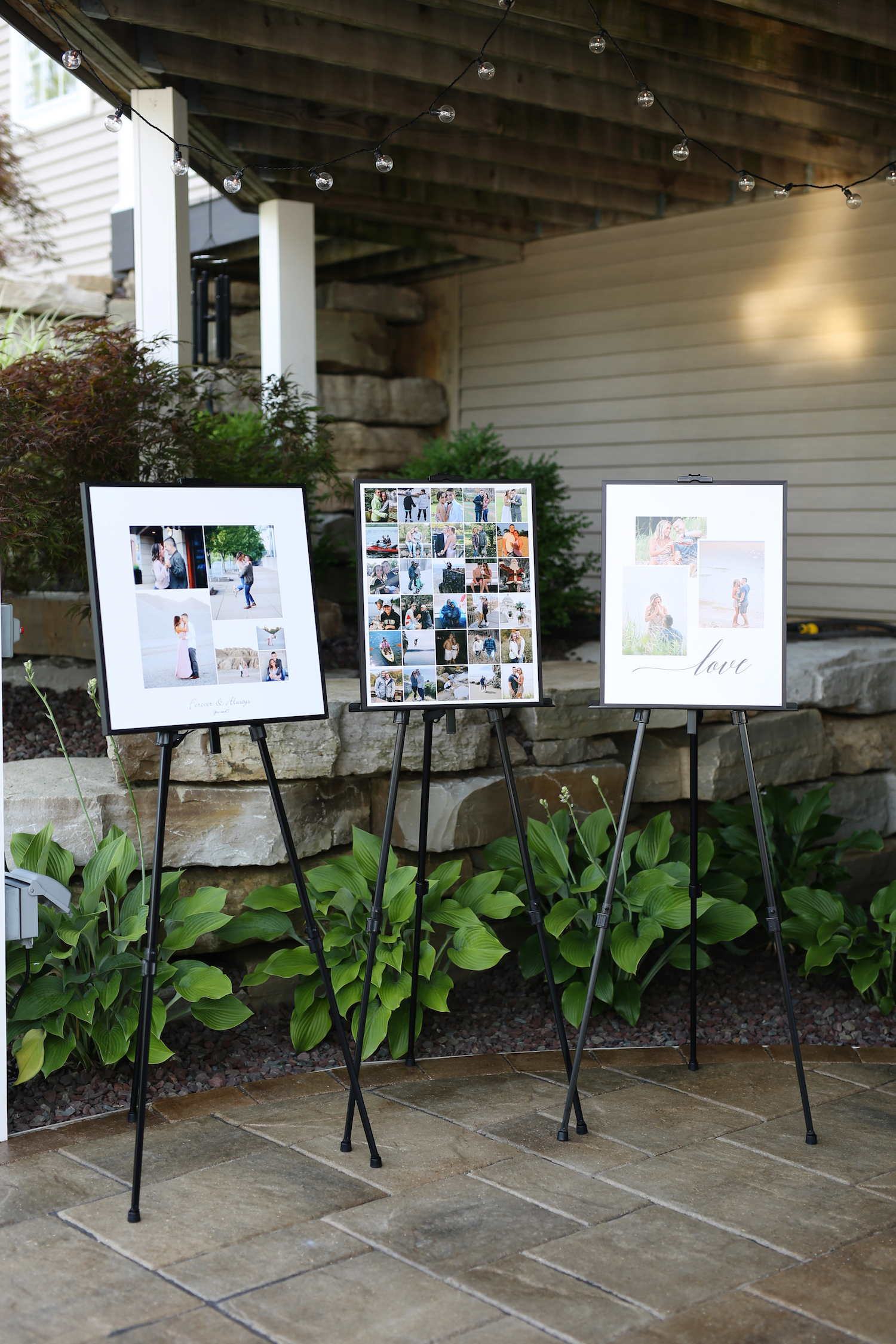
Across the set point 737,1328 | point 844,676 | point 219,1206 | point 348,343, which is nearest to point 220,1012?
point 219,1206

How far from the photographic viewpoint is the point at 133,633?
2.54 metres

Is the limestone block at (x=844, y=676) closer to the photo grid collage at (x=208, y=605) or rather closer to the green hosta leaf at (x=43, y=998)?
the photo grid collage at (x=208, y=605)

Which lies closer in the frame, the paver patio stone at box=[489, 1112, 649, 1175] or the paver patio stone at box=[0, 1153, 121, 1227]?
the paver patio stone at box=[0, 1153, 121, 1227]

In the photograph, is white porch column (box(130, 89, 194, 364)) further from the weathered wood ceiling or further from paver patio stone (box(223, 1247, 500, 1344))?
paver patio stone (box(223, 1247, 500, 1344))

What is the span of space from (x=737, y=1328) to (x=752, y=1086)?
1152mm

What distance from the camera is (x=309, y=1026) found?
3324 millimetres

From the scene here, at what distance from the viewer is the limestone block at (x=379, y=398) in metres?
7.07

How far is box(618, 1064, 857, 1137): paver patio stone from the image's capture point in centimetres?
309

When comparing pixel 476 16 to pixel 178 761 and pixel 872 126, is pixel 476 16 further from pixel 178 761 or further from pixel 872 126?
pixel 178 761

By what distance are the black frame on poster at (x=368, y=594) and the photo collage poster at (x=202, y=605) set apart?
0.18 meters

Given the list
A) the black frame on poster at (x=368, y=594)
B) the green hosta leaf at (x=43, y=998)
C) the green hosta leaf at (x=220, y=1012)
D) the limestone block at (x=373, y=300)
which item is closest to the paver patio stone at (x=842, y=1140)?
the black frame on poster at (x=368, y=594)

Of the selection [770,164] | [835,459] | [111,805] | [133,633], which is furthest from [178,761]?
[770,164]

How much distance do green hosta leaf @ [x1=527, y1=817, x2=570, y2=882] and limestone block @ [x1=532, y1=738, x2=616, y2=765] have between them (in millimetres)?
402

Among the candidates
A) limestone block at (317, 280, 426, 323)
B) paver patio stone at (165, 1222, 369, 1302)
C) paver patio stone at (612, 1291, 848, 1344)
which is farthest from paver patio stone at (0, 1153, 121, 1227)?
limestone block at (317, 280, 426, 323)
